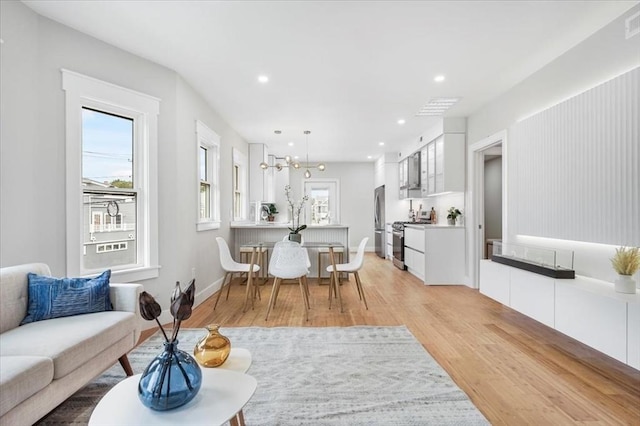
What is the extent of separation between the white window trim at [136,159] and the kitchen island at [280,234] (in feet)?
7.59

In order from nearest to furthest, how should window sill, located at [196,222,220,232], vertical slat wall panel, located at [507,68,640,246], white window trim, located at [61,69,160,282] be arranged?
vertical slat wall panel, located at [507,68,640,246] → white window trim, located at [61,69,160,282] → window sill, located at [196,222,220,232]

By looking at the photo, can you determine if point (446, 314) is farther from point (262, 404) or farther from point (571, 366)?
point (262, 404)

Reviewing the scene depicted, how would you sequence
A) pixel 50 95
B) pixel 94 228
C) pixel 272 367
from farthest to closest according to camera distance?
pixel 94 228 → pixel 50 95 → pixel 272 367

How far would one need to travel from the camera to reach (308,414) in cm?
183

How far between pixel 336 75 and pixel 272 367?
2977 millimetres

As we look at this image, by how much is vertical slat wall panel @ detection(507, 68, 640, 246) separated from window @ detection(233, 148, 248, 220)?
186 inches

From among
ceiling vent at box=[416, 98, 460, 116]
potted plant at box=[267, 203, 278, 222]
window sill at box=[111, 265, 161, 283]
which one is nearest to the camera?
window sill at box=[111, 265, 161, 283]

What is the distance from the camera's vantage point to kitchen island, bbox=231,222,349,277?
562 centimetres

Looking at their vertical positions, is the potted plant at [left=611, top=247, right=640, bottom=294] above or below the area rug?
above

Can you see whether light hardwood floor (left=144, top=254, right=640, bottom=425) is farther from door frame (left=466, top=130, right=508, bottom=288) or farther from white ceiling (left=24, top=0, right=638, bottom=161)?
white ceiling (left=24, top=0, right=638, bottom=161)

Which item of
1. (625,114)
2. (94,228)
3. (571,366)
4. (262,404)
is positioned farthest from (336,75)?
(571,366)

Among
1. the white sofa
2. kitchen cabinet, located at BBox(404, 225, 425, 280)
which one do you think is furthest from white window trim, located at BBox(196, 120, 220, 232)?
kitchen cabinet, located at BBox(404, 225, 425, 280)

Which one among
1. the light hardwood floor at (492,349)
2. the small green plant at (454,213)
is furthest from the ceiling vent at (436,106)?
the light hardwood floor at (492,349)

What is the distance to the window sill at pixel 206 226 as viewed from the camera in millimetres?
4159
